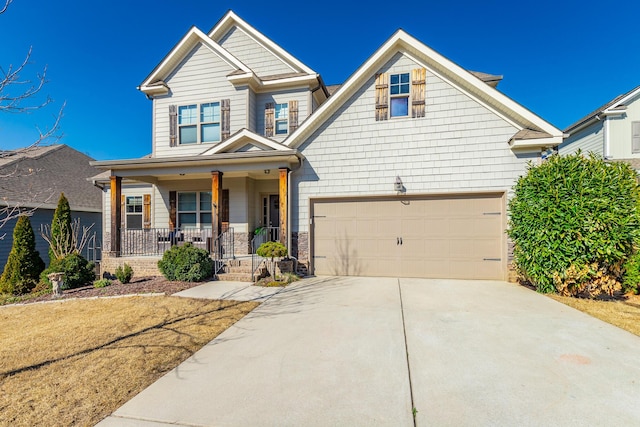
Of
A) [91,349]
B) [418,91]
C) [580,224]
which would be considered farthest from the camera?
[418,91]

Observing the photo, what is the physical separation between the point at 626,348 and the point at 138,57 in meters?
18.3

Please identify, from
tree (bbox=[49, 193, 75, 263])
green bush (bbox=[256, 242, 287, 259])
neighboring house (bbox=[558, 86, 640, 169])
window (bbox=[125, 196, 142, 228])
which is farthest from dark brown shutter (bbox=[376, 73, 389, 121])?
neighboring house (bbox=[558, 86, 640, 169])

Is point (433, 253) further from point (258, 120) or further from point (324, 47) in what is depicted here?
point (324, 47)

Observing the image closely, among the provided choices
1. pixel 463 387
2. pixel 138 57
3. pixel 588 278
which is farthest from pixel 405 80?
pixel 138 57

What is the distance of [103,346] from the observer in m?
3.81

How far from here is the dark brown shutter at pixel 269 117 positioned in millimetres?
11195

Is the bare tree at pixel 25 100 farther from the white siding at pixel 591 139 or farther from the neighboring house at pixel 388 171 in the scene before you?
the white siding at pixel 591 139

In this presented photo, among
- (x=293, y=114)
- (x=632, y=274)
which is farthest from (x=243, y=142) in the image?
(x=632, y=274)

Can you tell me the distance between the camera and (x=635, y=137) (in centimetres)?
1280

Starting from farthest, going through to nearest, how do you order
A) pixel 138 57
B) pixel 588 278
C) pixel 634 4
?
pixel 138 57 < pixel 634 4 < pixel 588 278

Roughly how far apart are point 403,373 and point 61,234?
450 inches

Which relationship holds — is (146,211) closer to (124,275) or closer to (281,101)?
(124,275)

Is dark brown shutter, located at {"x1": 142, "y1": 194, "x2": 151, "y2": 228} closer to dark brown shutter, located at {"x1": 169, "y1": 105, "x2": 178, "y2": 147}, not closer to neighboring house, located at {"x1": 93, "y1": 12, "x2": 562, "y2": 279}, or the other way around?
neighboring house, located at {"x1": 93, "y1": 12, "x2": 562, "y2": 279}

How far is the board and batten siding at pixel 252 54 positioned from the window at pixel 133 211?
692 cm
